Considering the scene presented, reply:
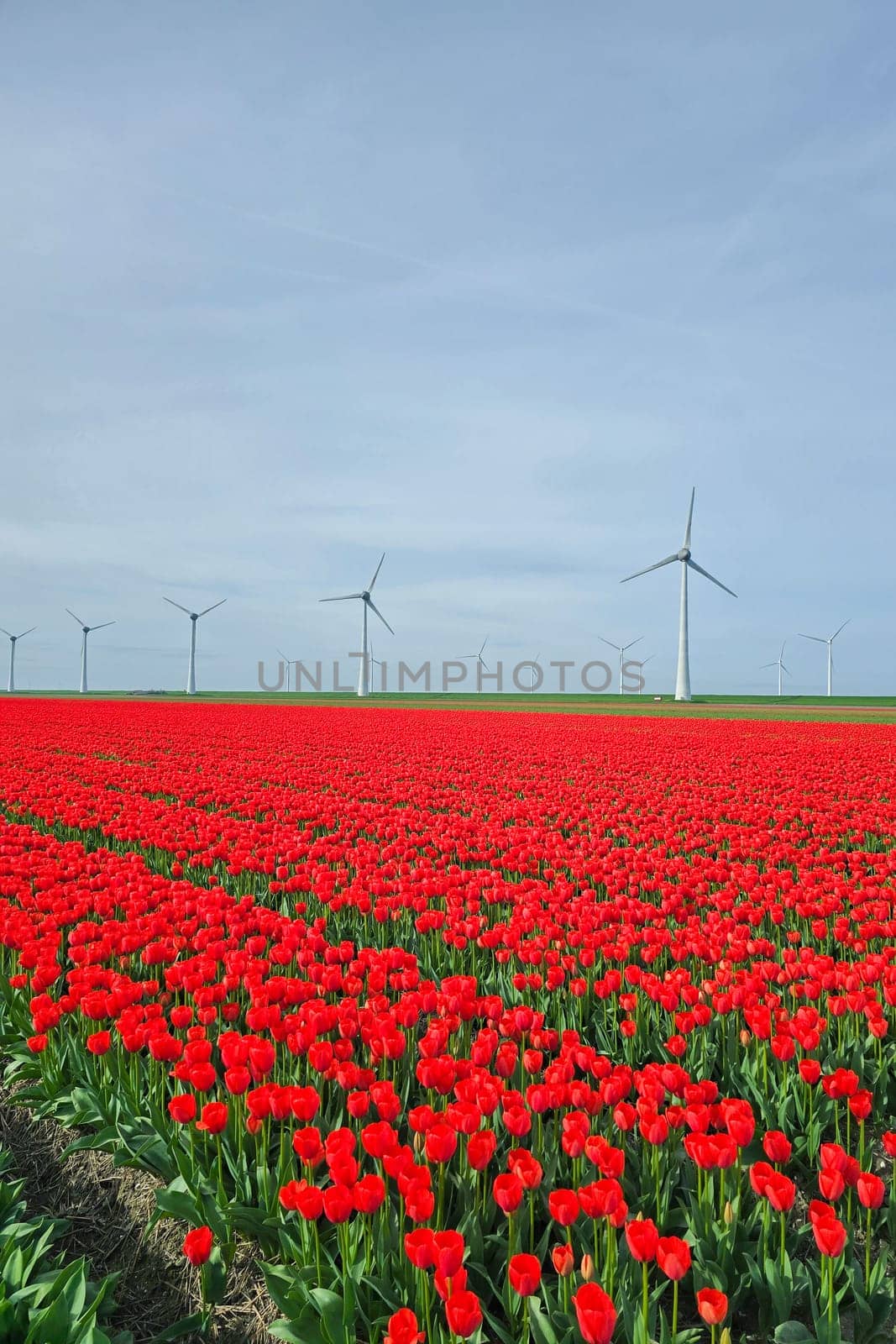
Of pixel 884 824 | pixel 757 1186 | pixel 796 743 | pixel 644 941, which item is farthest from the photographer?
pixel 796 743

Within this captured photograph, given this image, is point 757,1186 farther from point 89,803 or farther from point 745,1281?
point 89,803

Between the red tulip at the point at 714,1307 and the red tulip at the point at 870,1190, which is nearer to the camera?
the red tulip at the point at 714,1307

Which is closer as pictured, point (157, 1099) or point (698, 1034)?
point (157, 1099)

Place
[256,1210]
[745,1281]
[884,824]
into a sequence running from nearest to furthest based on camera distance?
[745,1281] < [256,1210] < [884,824]

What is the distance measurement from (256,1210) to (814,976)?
4048 mm

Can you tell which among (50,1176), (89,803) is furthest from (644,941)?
(89,803)

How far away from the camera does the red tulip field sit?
11.1 feet

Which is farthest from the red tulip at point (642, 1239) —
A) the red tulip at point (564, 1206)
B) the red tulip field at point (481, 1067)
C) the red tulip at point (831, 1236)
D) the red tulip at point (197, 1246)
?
the red tulip at point (197, 1246)

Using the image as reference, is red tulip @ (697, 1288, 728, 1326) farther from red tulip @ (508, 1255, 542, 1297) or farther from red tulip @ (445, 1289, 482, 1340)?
red tulip @ (445, 1289, 482, 1340)

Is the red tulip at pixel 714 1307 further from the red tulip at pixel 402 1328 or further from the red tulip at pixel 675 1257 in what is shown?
the red tulip at pixel 402 1328

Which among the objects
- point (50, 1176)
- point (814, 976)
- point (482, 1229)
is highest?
point (814, 976)

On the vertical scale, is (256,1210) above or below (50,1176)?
above

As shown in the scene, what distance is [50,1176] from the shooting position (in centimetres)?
503

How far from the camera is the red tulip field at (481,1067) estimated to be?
3.39 metres
